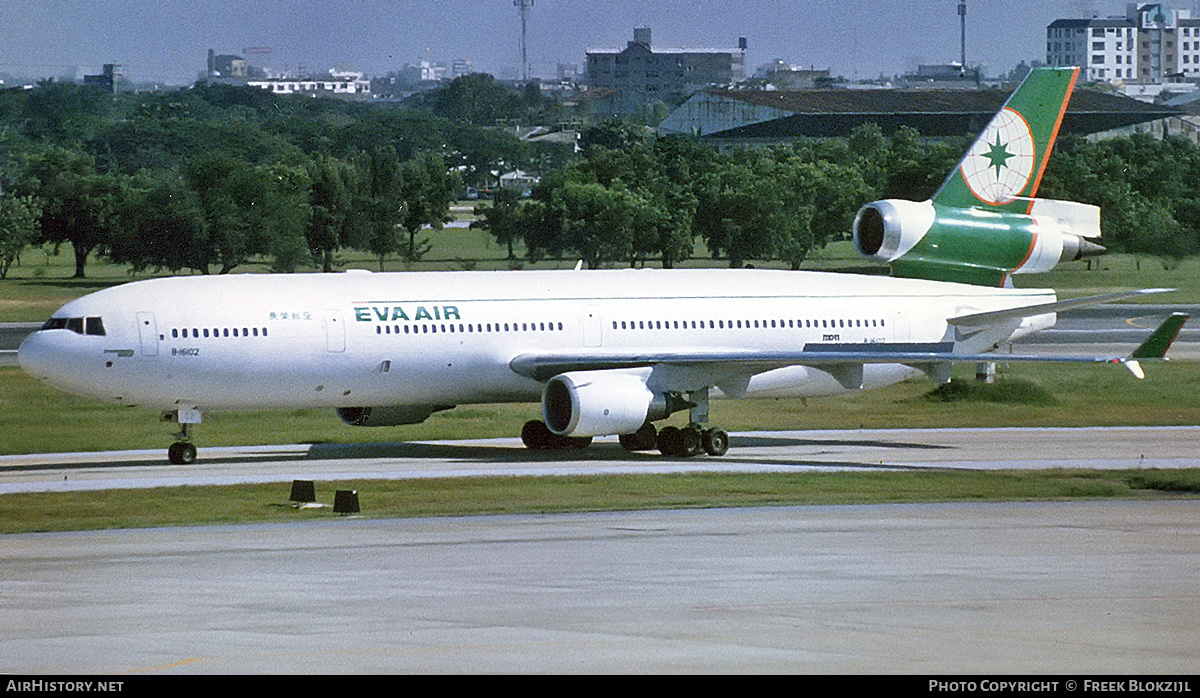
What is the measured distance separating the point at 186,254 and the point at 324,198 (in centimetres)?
1381

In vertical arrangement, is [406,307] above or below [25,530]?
above

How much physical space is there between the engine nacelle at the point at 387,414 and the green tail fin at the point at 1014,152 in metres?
17.2

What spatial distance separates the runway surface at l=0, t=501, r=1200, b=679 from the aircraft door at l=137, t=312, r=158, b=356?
10.7 metres

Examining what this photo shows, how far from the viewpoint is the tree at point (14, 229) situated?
425 ft

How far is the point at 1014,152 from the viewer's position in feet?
186

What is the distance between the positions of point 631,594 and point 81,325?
22789mm

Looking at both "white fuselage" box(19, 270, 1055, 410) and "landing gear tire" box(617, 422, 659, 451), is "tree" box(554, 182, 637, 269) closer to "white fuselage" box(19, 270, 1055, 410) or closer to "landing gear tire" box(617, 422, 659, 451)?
"white fuselage" box(19, 270, 1055, 410)

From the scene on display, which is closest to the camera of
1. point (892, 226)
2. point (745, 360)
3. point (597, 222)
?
point (745, 360)

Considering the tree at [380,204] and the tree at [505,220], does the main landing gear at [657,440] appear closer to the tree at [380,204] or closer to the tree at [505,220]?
the tree at [380,204]

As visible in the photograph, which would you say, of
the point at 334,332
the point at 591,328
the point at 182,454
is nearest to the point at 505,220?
the point at 591,328

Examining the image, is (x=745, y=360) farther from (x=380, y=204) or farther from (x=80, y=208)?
(x=80, y=208)
